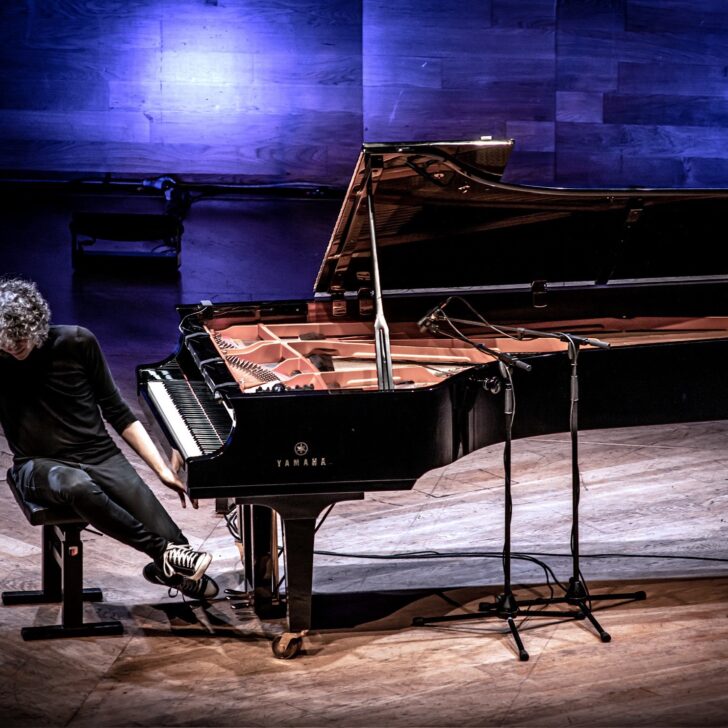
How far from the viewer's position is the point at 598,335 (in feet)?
15.4

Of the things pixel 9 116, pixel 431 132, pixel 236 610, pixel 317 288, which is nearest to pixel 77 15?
pixel 9 116

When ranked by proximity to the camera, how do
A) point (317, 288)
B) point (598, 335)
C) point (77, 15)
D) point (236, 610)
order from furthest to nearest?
point (77, 15) < point (598, 335) < point (317, 288) < point (236, 610)

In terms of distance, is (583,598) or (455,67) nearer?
(583,598)

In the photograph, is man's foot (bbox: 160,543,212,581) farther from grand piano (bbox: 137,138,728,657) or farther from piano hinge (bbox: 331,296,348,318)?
piano hinge (bbox: 331,296,348,318)

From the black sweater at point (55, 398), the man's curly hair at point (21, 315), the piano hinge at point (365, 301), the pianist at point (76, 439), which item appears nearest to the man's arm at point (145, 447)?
the pianist at point (76, 439)

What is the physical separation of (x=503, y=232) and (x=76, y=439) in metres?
1.78

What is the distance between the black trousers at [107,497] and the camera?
3463 millimetres

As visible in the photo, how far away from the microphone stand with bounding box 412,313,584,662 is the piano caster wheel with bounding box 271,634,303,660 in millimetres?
441

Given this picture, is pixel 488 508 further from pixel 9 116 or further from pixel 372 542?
pixel 9 116

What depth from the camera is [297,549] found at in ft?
11.1

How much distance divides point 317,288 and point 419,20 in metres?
4.96

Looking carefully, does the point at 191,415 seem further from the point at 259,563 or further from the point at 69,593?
the point at 69,593

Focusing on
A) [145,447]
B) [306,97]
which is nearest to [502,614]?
[145,447]

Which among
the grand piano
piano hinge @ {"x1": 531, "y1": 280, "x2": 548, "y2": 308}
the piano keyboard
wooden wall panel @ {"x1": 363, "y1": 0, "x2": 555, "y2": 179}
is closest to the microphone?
the grand piano
